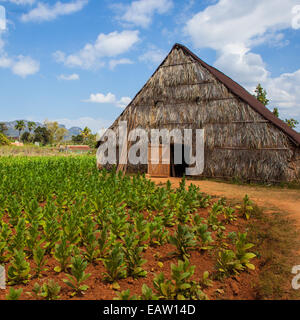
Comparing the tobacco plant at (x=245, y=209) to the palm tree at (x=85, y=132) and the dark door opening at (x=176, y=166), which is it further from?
the palm tree at (x=85, y=132)

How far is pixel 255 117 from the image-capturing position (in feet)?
40.0

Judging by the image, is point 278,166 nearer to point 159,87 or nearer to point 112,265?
point 159,87

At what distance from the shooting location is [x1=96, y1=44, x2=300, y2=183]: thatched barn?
38.7 feet

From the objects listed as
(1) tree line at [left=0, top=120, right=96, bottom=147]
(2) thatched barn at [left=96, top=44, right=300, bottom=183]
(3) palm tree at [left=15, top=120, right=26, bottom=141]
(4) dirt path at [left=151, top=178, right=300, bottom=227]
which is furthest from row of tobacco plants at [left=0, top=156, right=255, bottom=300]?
(3) palm tree at [left=15, top=120, right=26, bottom=141]

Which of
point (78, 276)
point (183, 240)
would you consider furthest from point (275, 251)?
point (78, 276)

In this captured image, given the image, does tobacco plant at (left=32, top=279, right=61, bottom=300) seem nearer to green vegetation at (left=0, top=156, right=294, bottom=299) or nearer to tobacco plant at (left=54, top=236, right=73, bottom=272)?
green vegetation at (left=0, top=156, right=294, bottom=299)

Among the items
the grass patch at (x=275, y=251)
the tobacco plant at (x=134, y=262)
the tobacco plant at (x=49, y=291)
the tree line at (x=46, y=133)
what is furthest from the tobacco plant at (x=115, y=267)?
the tree line at (x=46, y=133)

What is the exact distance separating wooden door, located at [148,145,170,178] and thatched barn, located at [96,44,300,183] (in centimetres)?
71

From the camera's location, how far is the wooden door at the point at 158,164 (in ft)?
47.4

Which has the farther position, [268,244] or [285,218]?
[285,218]

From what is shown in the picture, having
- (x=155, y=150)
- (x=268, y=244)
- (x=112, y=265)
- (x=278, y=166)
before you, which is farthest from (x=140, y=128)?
(x=112, y=265)

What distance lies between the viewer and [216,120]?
42.9 feet

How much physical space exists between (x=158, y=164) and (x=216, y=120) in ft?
12.9

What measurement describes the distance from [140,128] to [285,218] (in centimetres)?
977
